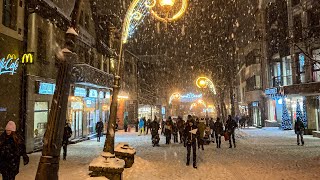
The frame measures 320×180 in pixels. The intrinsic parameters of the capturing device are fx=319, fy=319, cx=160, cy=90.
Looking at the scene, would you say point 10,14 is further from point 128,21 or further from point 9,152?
point 9,152

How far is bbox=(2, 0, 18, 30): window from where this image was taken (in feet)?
49.6

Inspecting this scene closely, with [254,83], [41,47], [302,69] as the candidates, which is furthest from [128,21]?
[254,83]

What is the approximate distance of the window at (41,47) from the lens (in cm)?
1851

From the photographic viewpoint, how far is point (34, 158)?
15.1 meters

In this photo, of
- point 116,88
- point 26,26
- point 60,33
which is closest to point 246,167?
point 116,88

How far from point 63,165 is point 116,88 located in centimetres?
476

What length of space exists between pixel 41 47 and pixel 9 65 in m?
3.99

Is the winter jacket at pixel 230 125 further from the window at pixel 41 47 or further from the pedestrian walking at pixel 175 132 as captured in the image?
the window at pixel 41 47

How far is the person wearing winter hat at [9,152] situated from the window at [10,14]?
31.7 ft

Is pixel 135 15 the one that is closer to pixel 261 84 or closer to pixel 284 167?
pixel 284 167

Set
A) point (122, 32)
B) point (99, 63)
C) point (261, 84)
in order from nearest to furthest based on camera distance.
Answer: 1. point (122, 32)
2. point (99, 63)
3. point (261, 84)

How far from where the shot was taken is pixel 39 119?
18797 millimetres

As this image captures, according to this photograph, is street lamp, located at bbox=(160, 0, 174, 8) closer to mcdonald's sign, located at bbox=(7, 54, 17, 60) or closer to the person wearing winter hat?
the person wearing winter hat

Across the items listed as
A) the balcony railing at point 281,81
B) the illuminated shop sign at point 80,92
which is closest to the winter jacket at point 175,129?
the illuminated shop sign at point 80,92
